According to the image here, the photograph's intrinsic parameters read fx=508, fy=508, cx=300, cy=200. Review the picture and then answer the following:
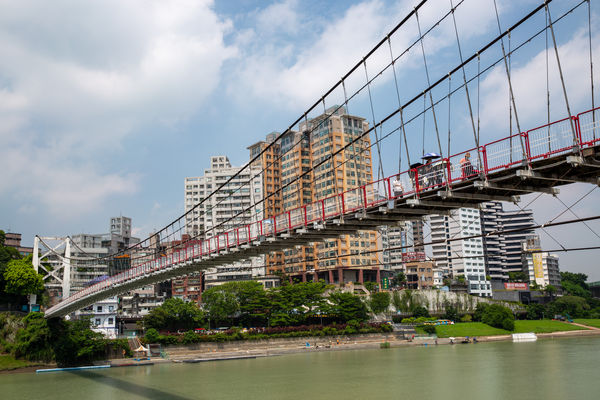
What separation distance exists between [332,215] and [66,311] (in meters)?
28.2

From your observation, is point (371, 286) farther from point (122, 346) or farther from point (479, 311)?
point (122, 346)

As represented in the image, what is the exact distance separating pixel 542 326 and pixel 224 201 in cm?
5133

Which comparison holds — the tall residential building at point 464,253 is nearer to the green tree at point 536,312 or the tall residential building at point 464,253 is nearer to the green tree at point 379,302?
the green tree at point 536,312

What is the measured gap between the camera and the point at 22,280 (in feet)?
134

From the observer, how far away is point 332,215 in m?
16.7

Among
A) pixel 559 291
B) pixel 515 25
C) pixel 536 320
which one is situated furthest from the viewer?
pixel 559 291

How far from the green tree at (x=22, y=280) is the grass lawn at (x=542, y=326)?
51.4 meters

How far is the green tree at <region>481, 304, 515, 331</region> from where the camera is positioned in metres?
60.0

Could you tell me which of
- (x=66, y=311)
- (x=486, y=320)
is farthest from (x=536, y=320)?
(x=66, y=311)

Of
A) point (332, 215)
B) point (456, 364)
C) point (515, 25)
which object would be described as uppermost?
point (515, 25)

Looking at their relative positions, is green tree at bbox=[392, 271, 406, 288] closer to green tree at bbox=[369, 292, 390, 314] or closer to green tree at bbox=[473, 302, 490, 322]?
green tree at bbox=[473, 302, 490, 322]

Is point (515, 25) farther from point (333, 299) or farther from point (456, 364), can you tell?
point (333, 299)

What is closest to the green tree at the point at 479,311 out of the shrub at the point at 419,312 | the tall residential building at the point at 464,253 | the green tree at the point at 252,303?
the shrub at the point at 419,312

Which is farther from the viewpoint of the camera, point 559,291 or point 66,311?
point 559,291
